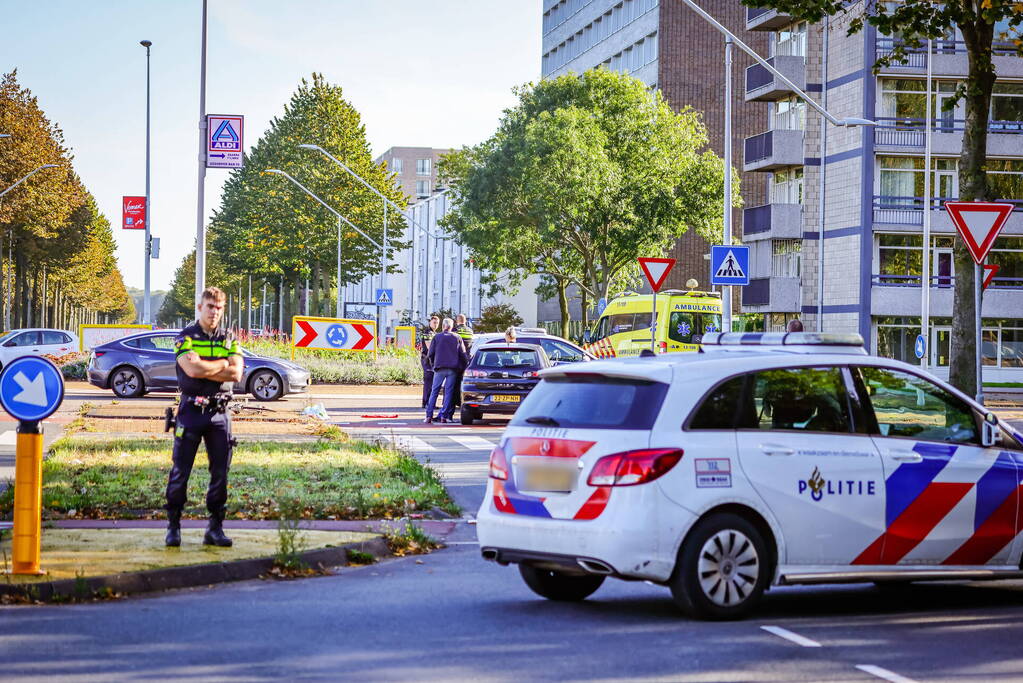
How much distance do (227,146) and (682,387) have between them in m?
16.2

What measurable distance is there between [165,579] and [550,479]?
8.82ft

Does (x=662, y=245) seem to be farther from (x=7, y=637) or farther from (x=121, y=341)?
(x=7, y=637)

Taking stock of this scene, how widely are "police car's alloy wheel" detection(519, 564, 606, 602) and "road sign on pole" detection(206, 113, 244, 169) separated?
50.0ft

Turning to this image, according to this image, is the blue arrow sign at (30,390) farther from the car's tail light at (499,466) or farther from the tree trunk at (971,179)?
the tree trunk at (971,179)

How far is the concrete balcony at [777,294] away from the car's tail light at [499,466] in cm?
5190

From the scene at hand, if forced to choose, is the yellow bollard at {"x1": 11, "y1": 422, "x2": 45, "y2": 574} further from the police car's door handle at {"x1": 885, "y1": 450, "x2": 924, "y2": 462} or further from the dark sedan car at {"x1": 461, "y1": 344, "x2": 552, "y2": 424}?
the dark sedan car at {"x1": 461, "y1": 344, "x2": 552, "y2": 424}

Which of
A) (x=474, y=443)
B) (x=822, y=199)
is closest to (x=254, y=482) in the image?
(x=474, y=443)

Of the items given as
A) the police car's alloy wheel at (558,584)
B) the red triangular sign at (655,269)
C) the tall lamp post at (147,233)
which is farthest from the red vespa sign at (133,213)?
the police car's alloy wheel at (558,584)

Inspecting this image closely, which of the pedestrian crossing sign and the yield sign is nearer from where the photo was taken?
the yield sign

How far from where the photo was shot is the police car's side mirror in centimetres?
908

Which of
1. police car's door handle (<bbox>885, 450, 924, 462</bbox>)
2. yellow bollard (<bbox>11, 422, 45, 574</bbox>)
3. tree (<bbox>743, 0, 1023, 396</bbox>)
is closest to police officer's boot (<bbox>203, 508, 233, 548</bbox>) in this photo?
yellow bollard (<bbox>11, 422, 45, 574</bbox>)

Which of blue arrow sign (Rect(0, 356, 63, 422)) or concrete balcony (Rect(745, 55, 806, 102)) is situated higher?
concrete balcony (Rect(745, 55, 806, 102))

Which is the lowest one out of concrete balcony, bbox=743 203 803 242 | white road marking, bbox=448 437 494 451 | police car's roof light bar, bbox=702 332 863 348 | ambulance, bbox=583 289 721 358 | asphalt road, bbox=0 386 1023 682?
asphalt road, bbox=0 386 1023 682

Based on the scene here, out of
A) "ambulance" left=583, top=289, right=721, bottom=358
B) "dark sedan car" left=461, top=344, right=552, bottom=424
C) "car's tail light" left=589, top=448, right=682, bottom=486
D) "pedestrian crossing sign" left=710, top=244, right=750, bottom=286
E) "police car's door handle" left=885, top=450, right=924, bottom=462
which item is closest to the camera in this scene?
"car's tail light" left=589, top=448, right=682, bottom=486
